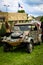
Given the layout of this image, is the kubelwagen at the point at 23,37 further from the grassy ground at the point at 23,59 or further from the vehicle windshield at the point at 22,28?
the grassy ground at the point at 23,59

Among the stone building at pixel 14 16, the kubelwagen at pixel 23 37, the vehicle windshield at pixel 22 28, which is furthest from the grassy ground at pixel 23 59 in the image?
the stone building at pixel 14 16

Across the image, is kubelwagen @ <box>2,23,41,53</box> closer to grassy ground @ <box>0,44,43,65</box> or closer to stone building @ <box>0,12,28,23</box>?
grassy ground @ <box>0,44,43,65</box>

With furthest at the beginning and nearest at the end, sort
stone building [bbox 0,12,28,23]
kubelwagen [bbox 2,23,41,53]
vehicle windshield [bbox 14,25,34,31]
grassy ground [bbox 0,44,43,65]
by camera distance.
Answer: stone building [bbox 0,12,28,23], vehicle windshield [bbox 14,25,34,31], kubelwagen [bbox 2,23,41,53], grassy ground [bbox 0,44,43,65]

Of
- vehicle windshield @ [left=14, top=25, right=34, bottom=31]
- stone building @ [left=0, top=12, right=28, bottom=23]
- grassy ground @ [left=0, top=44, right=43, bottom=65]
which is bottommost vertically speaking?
stone building @ [left=0, top=12, right=28, bottom=23]

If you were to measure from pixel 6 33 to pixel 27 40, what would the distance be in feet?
11.9

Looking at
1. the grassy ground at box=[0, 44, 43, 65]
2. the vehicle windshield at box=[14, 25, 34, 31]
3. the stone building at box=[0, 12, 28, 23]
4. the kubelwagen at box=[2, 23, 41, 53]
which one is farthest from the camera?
the stone building at box=[0, 12, 28, 23]

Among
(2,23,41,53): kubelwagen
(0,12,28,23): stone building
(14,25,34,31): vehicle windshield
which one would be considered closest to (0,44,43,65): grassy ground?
(2,23,41,53): kubelwagen

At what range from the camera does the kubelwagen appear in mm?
14258

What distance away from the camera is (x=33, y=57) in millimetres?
12898

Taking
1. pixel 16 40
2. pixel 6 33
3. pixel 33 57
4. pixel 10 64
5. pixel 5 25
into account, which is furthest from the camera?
pixel 5 25

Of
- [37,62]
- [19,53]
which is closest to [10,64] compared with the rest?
[37,62]

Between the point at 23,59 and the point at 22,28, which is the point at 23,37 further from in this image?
the point at 23,59

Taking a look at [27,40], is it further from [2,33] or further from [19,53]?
[2,33]

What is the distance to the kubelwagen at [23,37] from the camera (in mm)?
14258
